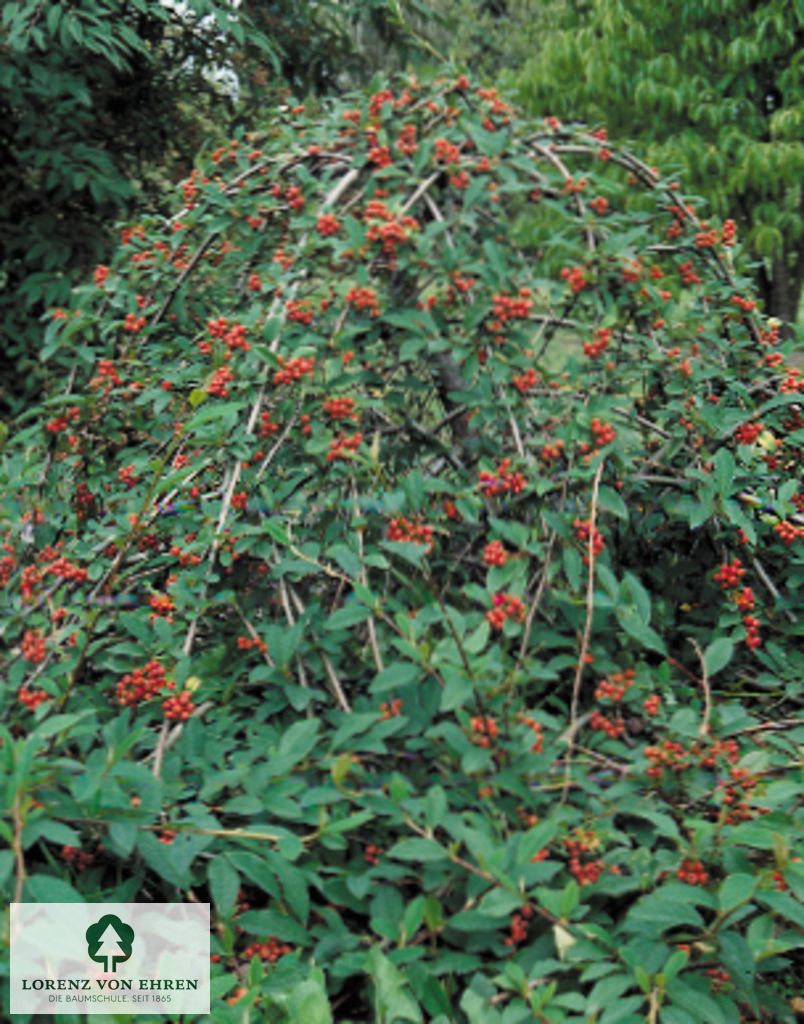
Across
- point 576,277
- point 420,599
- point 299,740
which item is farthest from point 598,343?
point 299,740

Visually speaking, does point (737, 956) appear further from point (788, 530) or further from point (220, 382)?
point (220, 382)

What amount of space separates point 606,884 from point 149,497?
966mm

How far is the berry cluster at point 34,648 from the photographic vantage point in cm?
190

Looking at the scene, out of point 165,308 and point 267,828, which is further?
point 165,308

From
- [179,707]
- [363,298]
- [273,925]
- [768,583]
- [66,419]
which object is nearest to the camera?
[273,925]

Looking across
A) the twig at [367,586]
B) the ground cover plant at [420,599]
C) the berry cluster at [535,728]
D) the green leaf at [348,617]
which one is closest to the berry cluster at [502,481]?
the ground cover plant at [420,599]

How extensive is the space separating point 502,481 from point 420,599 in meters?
0.28

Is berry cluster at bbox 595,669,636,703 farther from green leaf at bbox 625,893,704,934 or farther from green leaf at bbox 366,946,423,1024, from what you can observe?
green leaf at bbox 366,946,423,1024

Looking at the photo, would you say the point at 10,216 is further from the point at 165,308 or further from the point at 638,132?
the point at 638,132

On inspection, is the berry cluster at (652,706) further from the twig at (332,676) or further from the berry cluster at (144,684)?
the berry cluster at (144,684)

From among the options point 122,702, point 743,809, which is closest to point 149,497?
point 122,702

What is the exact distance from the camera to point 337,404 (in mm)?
2072

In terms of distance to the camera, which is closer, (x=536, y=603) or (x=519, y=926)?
(x=519, y=926)

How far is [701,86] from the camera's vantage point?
714 cm
